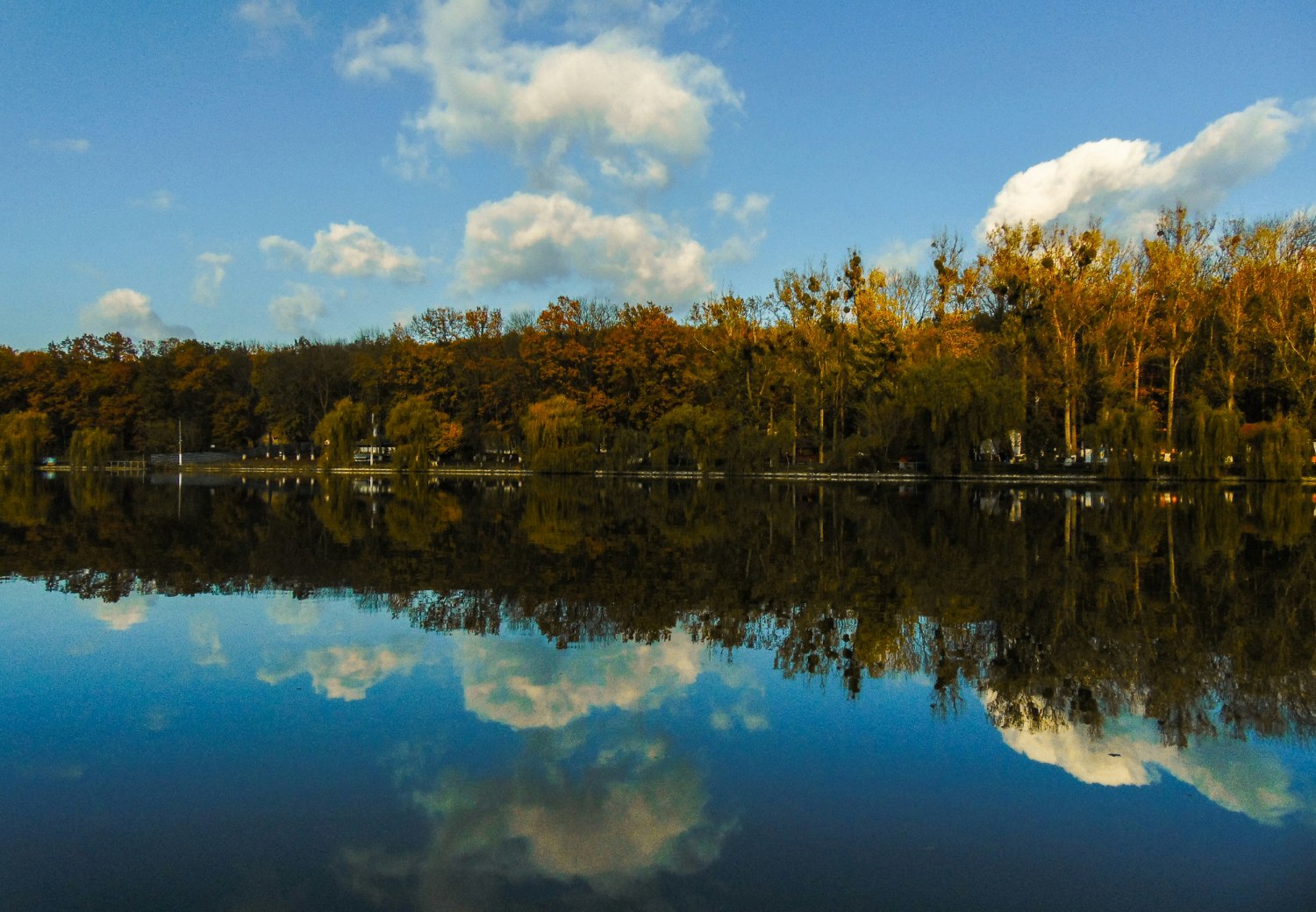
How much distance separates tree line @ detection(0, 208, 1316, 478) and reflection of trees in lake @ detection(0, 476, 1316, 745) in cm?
1651

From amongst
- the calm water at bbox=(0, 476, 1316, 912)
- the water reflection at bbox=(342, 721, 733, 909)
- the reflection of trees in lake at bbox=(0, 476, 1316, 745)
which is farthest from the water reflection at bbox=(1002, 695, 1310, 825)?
the water reflection at bbox=(342, 721, 733, 909)

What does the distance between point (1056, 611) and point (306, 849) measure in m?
8.15

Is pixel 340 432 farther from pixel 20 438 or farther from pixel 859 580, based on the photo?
pixel 859 580

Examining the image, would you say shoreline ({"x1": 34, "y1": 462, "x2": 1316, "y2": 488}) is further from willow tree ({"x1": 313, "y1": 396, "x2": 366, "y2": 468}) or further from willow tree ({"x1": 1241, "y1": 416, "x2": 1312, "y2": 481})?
willow tree ({"x1": 313, "y1": 396, "x2": 366, "y2": 468})

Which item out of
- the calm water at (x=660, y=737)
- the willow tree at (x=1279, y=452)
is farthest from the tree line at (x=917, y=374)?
the calm water at (x=660, y=737)

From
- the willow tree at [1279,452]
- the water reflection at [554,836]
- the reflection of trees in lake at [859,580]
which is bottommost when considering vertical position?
the water reflection at [554,836]

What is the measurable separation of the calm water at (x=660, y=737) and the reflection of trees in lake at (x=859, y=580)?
0.08m

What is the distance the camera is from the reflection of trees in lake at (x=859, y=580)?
7.37 m

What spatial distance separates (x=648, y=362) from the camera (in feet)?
191

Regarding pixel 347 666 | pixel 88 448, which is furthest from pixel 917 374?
pixel 88 448

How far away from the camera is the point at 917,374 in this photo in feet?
141

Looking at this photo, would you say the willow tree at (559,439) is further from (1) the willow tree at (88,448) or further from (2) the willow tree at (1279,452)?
(1) the willow tree at (88,448)

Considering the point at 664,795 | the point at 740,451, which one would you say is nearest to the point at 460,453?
the point at 740,451

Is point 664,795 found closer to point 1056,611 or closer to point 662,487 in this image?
point 1056,611
